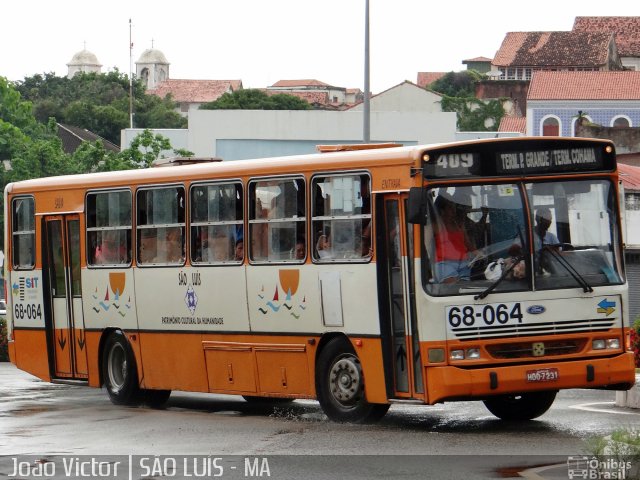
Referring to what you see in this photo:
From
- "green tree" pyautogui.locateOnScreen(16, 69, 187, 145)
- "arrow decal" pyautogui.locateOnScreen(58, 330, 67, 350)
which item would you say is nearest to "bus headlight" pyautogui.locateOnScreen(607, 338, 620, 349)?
"arrow decal" pyautogui.locateOnScreen(58, 330, 67, 350)

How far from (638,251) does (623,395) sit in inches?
635

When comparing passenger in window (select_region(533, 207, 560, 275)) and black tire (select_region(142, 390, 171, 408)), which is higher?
passenger in window (select_region(533, 207, 560, 275))

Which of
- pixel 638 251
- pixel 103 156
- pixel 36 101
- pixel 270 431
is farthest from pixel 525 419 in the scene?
pixel 36 101

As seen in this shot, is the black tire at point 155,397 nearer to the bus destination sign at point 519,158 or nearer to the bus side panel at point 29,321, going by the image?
the bus side panel at point 29,321

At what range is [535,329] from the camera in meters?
14.8

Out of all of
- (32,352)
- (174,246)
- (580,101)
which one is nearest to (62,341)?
(32,352)

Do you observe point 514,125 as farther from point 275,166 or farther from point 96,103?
point 275,166

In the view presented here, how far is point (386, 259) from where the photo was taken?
15.4 meters

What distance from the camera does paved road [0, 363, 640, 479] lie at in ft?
40.8

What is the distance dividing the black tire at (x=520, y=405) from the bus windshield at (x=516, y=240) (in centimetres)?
171

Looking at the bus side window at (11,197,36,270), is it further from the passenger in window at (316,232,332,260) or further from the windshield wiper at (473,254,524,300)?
the windshield wiper at (473,254,524,300)

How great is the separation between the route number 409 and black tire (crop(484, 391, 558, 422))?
1.69 m

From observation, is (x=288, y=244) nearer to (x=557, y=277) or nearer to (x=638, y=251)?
(x=557, y=277)

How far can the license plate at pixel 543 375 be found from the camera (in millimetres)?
14664
